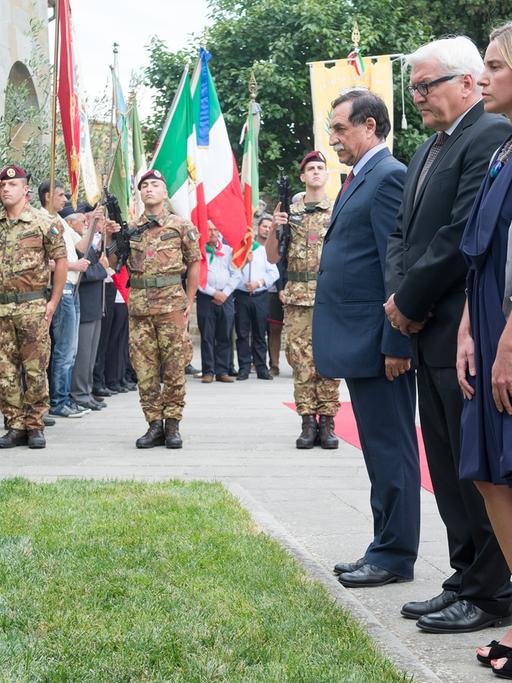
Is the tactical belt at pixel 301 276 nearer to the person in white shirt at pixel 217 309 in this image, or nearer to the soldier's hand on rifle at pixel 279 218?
the soldier's hand on rifle at pixel 279 218

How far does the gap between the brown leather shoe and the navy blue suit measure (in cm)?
483

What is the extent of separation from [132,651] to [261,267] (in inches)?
547

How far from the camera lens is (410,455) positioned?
5.27 meters

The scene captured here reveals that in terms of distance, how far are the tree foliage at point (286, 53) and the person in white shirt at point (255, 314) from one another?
423 inches

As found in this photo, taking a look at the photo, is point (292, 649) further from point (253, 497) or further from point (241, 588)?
point (253, 497)

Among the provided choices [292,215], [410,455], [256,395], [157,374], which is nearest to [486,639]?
[410,455]

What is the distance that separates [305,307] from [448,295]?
5.74 metres

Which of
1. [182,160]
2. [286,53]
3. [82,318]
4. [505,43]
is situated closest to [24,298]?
[82,318]

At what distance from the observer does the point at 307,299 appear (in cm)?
1014

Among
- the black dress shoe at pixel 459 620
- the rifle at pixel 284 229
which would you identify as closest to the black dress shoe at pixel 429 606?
the black dress shoe at pixel 459 620

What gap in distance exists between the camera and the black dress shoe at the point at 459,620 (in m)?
4.35

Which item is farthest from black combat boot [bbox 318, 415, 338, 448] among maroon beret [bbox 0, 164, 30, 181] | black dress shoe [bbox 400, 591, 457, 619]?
black dress shoe [bbox 400, 591, 457, 619]

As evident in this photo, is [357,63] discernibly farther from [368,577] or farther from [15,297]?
[368,577]

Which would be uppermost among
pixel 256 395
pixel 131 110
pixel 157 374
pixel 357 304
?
pixel 131 110
